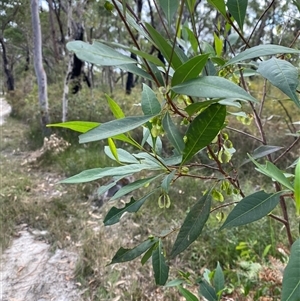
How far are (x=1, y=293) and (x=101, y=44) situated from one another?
5.20 ft

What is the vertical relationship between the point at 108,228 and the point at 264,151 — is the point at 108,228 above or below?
below

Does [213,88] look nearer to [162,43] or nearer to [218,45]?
[162,43]

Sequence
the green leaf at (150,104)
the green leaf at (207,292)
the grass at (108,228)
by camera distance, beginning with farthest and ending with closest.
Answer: the grass at (108,228), the green leaf at (207,292), the green leaf at (150,104)

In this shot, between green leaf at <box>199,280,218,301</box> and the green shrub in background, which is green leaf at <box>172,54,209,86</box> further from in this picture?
green leaf at <box>199,280,218,301</box>

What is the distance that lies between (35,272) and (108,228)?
502 mm

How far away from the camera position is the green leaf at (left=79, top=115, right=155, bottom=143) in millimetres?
324

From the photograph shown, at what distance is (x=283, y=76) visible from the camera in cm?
31

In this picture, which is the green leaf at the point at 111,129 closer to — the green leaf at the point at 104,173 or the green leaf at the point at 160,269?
the green leaf at the point at 104,173

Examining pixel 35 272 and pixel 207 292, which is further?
pixel 35 272

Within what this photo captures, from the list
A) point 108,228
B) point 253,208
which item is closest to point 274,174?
point 253,208

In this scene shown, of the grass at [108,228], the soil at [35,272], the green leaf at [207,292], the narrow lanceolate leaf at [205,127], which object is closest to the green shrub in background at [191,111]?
the narrow lanceolate leaf at [205,127]

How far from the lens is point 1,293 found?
5.09ft

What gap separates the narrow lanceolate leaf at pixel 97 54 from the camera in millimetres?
320

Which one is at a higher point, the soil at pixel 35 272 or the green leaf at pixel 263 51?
the green leaf at pixel 263 51
